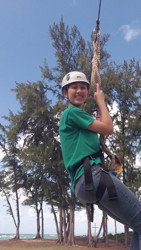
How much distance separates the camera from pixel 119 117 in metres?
29.0

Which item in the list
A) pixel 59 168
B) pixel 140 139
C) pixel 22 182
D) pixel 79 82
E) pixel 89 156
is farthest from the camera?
pixel 22 182

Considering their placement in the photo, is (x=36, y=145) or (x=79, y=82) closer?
(x=79, y=82)

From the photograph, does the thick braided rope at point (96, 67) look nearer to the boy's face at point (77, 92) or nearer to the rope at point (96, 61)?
the rope at point (96, 61)

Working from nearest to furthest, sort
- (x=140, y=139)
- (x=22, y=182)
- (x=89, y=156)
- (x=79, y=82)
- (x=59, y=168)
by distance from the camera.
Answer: (x=89, y=156), (x=79, y=82), (x=140, y=139), (x=59, y=168), (x=22, y=182)

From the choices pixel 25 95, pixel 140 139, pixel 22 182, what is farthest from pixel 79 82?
pixel 22 182

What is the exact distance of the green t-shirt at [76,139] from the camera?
2809 mm

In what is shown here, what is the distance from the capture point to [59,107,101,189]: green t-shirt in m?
2.81

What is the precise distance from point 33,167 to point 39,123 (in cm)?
442

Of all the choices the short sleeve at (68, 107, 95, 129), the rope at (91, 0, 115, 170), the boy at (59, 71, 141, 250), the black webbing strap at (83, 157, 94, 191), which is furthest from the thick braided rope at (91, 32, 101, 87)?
the black webbing strap at (83, 157, 94, 191)

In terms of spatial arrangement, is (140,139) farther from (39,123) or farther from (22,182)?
(22,182)

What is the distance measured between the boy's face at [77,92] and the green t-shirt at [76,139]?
0.69ft

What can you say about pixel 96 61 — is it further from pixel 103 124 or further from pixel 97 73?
pixel 103 124

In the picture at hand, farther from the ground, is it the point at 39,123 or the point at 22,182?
the point at 39,123

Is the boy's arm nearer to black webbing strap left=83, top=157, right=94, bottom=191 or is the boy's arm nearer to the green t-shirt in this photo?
the green t-shirt
